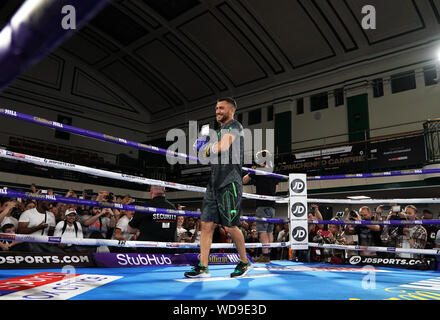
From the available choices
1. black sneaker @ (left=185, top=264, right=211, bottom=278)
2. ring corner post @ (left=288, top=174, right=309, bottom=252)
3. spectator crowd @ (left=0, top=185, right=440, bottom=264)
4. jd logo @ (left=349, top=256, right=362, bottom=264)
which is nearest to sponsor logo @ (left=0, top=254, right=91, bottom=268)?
spectator crowd @ (left=0, top=185, right=440, bottom=264)

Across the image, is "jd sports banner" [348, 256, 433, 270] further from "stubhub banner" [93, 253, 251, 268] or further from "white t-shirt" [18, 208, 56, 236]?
"white t-shirt" [18, 208, 56, 236]

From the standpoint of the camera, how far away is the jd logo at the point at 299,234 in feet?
13.3

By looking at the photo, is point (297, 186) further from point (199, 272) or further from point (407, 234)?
point (407, 234)

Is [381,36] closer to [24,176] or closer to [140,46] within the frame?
[140,46]

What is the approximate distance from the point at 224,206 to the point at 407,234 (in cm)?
433

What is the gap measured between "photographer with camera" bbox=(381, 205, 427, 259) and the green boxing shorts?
360cm

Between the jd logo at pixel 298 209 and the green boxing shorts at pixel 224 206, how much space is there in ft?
5.57

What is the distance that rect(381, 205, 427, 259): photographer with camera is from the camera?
501cm

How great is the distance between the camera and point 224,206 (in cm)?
257

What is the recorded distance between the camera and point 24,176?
12633 millimetres

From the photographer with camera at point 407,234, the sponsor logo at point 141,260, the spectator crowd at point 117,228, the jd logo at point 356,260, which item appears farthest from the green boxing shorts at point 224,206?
the photographer with camera at point 407,234

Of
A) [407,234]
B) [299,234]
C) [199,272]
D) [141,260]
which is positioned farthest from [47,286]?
[407,234]

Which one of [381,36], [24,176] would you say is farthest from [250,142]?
[24,176]

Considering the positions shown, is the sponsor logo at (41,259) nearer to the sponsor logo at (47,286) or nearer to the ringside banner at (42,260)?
the ringside banner at (42,260)
